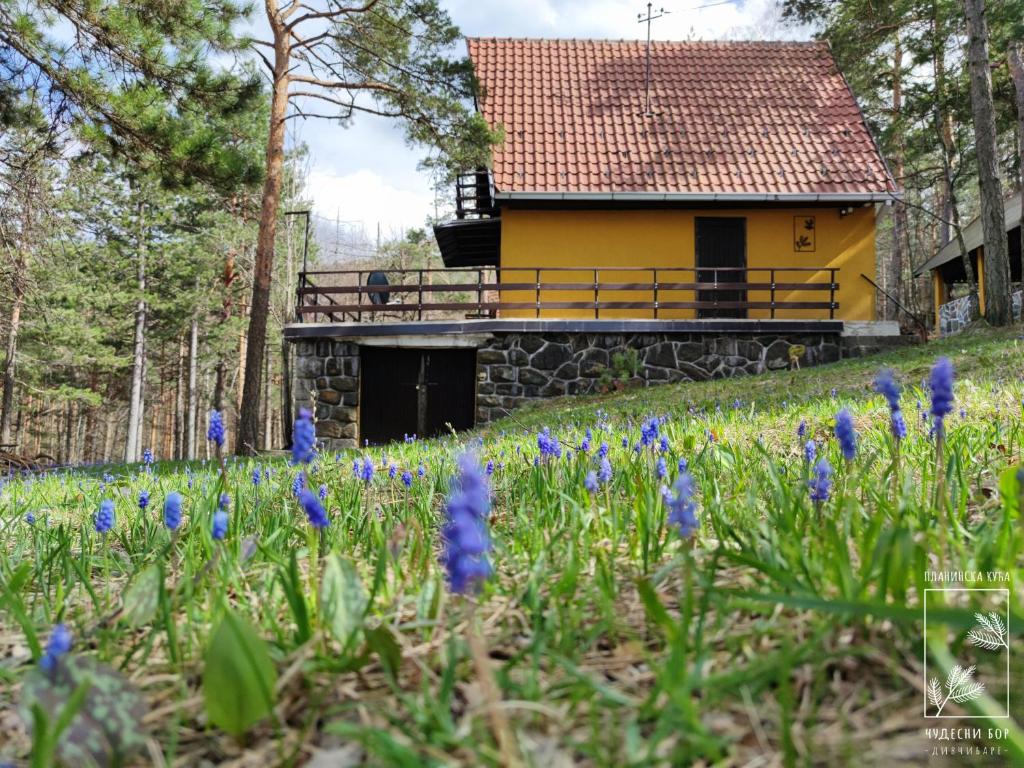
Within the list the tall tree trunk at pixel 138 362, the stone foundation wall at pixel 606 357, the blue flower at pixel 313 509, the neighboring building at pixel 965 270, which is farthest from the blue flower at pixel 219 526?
the tall tree trunk at pixel 138 362

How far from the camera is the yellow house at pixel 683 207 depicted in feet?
45.6

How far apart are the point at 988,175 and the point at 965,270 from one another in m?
8.29

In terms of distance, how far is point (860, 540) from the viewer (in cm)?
146

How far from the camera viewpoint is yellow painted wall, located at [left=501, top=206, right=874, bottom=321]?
1445cm

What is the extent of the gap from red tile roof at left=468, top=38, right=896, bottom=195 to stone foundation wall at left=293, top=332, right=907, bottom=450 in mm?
3117

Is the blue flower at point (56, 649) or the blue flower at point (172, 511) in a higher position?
the blue flower at point (172, 511)

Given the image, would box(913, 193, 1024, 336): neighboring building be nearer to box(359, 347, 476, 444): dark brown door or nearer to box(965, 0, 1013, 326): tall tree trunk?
box(965, 0, 1013, 326): tall tree trunk

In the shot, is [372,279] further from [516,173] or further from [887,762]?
[887,762]

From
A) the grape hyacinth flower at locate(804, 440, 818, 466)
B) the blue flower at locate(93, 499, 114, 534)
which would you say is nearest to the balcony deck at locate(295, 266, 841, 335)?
→ the grape hyacinth flower at locate(804, 440, 818, 466)

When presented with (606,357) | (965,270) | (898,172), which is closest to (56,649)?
(606,357)

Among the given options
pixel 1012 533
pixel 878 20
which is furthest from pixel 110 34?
pixel 878 20

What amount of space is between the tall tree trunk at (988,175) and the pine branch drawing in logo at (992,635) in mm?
13386

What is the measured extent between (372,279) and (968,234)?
17687 mm

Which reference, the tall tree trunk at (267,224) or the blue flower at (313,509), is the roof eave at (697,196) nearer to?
the tall tree trunk at (267,224)
